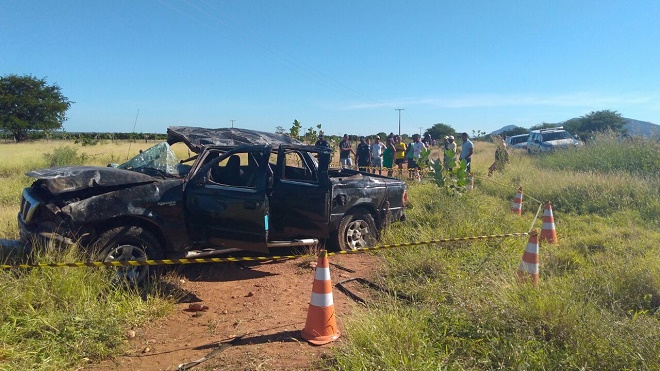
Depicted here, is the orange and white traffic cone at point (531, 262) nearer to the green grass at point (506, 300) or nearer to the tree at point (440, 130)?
the green grass at point (506, 300)

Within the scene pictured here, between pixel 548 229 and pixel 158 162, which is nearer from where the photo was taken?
pixel 158 162

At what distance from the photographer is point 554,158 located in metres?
18.5

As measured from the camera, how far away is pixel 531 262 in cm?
529

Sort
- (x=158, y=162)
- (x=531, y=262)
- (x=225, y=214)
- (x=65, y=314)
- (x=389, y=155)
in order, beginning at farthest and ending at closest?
1. (x=389, y=155)
2. (x=158, y=162)
3. (x=225, y=214)
4. (x=531, y=262)
5. (x=65, y=314)

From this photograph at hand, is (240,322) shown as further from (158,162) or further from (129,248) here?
(158,162)

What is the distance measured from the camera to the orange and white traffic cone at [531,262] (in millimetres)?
5250

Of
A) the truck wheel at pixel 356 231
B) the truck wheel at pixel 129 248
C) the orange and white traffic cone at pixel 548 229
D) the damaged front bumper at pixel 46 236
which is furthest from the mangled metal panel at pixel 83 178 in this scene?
the orange and white traffic cone at pixel 548 229

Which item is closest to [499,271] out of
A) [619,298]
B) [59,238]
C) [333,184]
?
[619,298]

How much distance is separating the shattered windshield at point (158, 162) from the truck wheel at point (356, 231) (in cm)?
248

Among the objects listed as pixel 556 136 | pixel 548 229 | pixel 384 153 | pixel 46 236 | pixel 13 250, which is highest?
pixel 556 136

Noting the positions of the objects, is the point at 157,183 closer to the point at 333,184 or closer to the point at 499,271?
the point at 333,184

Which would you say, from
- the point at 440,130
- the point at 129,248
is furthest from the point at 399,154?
the point at 440,130

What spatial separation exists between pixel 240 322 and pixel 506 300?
252 centimetres

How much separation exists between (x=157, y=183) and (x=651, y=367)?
483 centimetres
